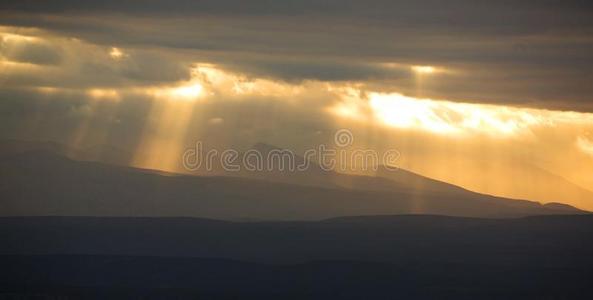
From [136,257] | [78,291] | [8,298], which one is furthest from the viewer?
[136,257]

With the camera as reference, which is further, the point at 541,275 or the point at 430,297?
the point at 541,275

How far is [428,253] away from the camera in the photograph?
632 feet

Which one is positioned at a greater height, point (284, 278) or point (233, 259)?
point (233, 259)

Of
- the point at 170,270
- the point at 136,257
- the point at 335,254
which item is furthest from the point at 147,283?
the point at 335,254

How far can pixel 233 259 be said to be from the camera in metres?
179

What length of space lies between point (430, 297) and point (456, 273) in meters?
20.8

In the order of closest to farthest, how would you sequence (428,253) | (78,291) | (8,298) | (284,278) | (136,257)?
(8,298), (78,291), (284,278), (136,257), (428,253)

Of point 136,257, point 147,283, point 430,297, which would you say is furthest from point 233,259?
point 430,297

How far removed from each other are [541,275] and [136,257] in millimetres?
49946

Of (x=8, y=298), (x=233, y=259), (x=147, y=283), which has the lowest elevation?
(x=8, y=298)

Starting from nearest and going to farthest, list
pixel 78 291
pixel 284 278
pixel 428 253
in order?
1. pixel 78 291
2. pixel 284 278
3. pixel 428 253

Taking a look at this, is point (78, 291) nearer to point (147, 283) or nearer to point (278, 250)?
point (147, 283)

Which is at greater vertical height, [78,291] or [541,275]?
[541,275]

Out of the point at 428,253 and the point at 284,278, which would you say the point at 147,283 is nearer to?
the point at 284,278
